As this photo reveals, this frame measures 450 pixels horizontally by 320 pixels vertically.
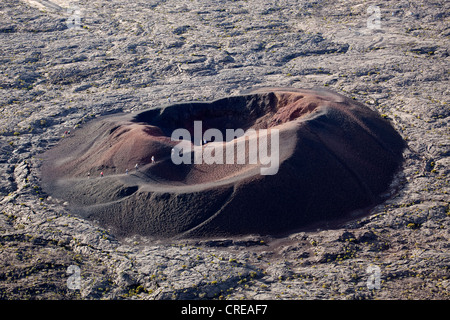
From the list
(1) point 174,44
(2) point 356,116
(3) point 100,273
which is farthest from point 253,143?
(1) point 174,44

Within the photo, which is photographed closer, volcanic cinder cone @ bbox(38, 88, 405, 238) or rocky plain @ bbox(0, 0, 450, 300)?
rocky plain @ bbox(0, 0, 450, 300)

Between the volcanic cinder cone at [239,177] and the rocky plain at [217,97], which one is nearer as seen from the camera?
the rocky plain at [217,97]

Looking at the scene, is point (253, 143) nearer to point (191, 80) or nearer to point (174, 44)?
point (191, 80)

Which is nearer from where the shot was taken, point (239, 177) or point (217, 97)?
point (239, 177)

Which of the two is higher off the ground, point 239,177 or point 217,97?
point 217,97
